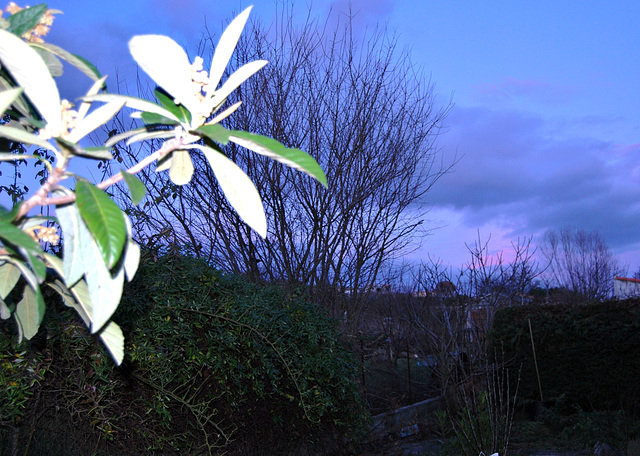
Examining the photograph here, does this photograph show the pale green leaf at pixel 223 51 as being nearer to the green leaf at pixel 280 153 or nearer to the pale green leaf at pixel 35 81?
the green leaf at pixel 280 153

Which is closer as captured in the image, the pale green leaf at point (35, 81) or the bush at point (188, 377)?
the pale green leaf at point (35, 81)

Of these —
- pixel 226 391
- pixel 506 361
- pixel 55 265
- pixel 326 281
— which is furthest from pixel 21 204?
pixel 506 361

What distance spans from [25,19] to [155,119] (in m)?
0.29

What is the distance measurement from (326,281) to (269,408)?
10.5 feet

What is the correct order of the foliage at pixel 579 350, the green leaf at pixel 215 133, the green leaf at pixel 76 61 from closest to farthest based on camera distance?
the green leaf at pixel 215 133, the green leaf at pixel 76 61, the foliage at pixel 579 350

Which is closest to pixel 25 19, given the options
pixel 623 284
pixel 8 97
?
pixel 8 97

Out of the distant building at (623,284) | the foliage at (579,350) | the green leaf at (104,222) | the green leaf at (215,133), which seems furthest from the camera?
the distant building at (623,284)

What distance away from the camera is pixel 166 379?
9.46 ft

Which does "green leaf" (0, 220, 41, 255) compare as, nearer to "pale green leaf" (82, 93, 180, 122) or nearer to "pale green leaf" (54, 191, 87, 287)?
"pale green leaf" (54, 191, 87, 287)

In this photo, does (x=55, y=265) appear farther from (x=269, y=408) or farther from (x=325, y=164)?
(x=325, y=164)

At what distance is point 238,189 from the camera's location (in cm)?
79

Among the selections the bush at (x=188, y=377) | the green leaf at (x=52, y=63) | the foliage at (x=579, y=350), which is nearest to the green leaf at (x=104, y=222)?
the green leaf at (x=52, y=63)

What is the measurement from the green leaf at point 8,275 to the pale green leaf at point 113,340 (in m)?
0.18

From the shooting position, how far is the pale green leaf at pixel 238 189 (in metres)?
0.78
